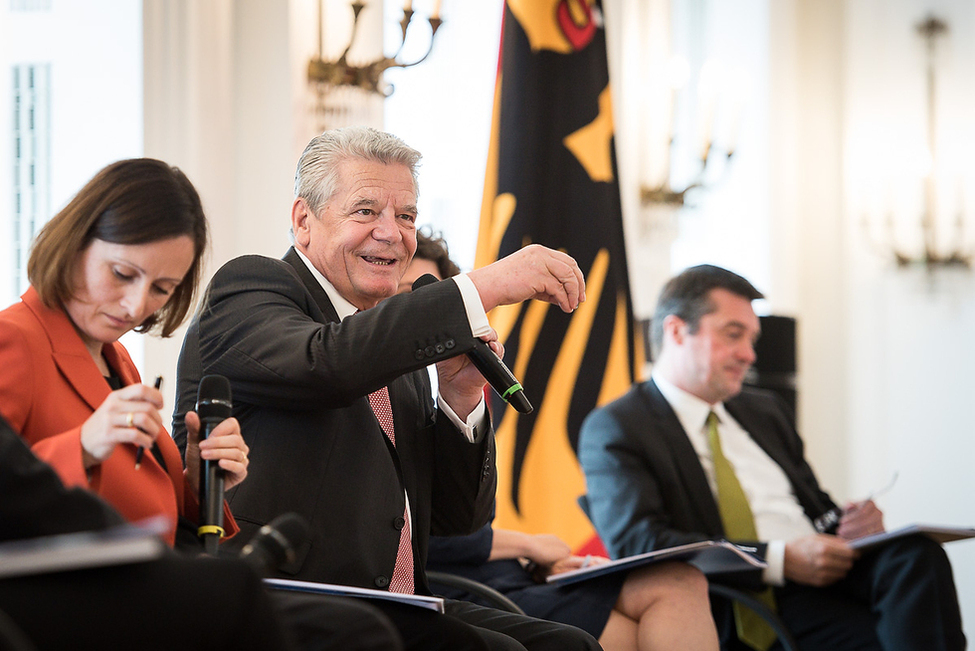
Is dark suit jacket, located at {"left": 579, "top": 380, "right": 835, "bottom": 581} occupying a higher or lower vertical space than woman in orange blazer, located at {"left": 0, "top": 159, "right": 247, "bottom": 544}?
lower

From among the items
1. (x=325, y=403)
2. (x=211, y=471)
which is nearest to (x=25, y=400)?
(x=211, y=471)

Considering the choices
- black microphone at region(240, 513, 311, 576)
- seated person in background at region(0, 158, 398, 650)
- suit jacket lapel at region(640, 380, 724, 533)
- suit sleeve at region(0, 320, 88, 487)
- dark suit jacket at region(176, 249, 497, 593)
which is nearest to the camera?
black microphone at region(240, 513, 311, 576)

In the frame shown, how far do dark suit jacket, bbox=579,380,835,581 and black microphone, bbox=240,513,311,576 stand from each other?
198cm

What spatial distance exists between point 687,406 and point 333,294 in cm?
192

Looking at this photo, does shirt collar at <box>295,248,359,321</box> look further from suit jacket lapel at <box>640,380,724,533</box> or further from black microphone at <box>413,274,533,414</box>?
suit jacket lapel at <box>640,380,724,533</box>

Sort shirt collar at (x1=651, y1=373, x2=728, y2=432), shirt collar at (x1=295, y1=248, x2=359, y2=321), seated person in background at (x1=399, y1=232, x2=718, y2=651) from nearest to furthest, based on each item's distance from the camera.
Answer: shirt collar at (x1=295, y1=248, x2=359, y2=321), seated person in background at (x1=399, y1=232, x2=718, y2=651), shirt collar at (x1=651, y1=373, x2=728, y2=432)

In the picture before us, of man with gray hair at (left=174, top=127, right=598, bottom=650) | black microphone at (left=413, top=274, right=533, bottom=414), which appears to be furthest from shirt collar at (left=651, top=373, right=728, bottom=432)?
black microphone at (left=413, top=274, right=533, bottom=414)

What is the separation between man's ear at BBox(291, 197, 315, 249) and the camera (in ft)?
7.81

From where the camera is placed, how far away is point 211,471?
5.82 ft

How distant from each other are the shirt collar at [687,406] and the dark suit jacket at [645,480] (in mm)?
91

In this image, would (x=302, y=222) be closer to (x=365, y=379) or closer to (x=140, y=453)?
(x=365, y=379)

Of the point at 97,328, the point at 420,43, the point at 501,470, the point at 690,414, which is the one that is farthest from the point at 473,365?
the point at 420,43

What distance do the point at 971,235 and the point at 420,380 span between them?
15.3 feet

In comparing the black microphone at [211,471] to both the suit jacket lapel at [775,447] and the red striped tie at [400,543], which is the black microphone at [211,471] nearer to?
the red striped tie at [400,543]
